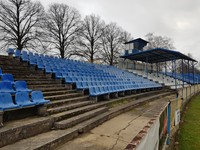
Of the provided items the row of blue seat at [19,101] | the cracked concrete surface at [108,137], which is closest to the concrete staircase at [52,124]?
the cracked concrete surface at [108,137]

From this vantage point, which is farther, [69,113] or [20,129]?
[69,113]

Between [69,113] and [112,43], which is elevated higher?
[112,43]

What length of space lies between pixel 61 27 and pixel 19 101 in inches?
1043

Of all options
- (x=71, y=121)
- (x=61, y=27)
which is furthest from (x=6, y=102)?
(x=61, y=27)

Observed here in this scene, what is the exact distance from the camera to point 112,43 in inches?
1416

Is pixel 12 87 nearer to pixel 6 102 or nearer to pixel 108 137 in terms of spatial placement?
pixel 6 102

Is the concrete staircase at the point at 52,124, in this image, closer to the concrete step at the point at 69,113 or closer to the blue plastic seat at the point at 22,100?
the concrete step at the point at 69,113

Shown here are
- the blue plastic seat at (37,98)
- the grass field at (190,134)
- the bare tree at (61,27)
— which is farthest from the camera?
the bare tree at (61,27)

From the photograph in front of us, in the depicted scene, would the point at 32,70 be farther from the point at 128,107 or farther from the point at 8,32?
the point at 8,32

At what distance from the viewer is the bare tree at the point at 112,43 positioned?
3491 cm

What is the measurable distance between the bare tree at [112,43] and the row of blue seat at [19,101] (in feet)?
98.2

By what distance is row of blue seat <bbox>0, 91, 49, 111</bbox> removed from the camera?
3.83 m

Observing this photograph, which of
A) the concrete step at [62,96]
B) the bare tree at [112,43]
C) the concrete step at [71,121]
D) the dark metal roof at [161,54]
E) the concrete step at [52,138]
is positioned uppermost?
the bare tree at [112,43]

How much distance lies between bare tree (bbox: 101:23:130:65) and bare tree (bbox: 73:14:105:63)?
1555mm
